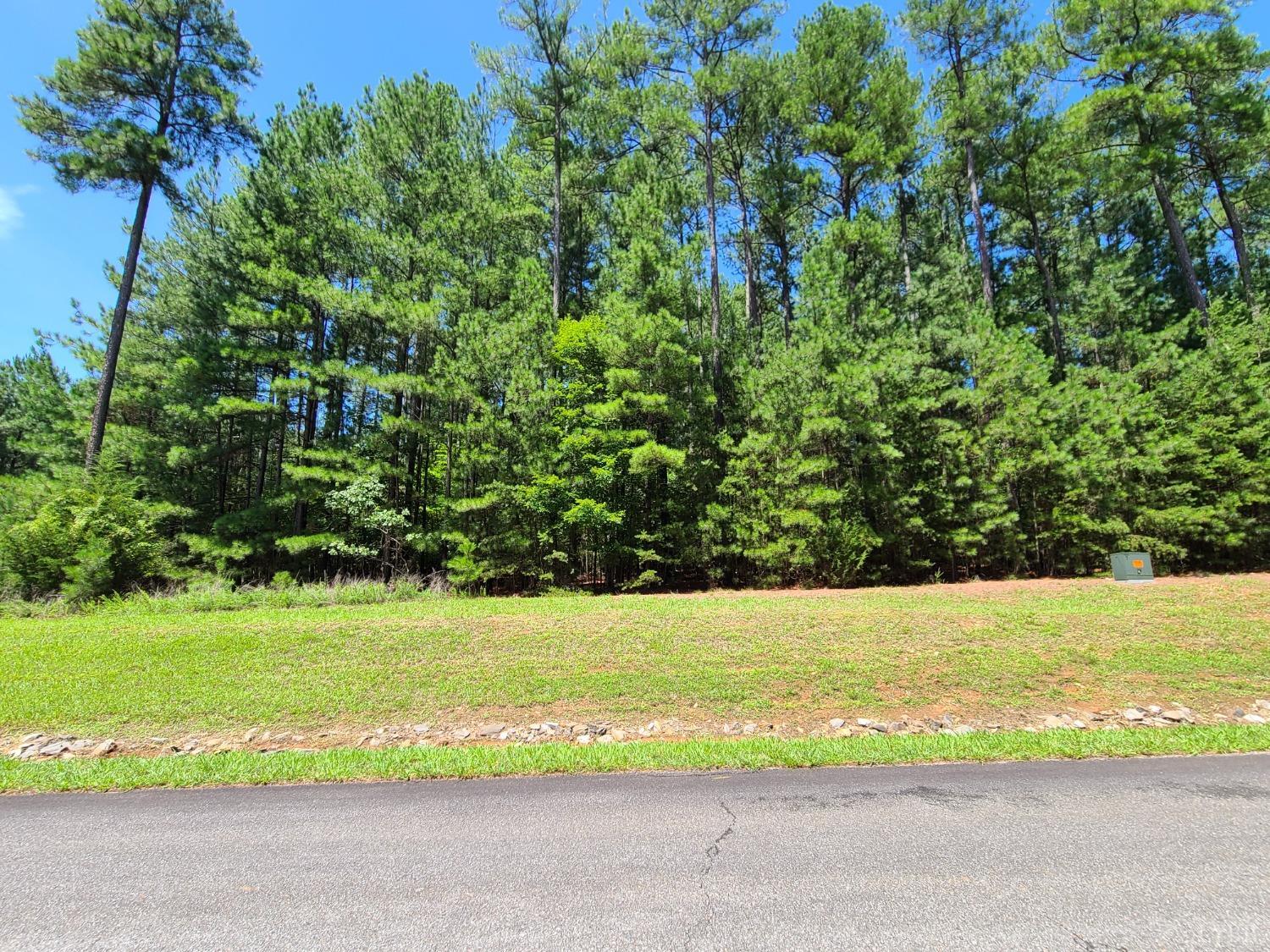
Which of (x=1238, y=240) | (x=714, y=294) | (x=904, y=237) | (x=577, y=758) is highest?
(x=904, y=237)

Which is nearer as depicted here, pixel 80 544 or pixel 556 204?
pixel 80 544

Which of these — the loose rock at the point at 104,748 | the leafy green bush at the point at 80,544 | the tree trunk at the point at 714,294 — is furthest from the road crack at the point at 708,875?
the leafy green bush at the point at 80,544

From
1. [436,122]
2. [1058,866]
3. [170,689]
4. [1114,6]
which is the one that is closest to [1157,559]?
[1058,866]

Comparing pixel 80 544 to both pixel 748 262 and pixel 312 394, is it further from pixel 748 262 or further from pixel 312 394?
pixel 748 262

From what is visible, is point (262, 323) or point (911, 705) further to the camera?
point (262, 323)

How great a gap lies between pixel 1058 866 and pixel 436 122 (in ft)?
85.0

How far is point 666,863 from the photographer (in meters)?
3.14

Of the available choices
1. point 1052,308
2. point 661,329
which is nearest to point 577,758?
point 661,329

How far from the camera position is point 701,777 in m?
4.64

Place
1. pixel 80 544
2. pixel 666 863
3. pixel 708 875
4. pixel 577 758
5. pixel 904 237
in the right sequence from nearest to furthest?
pixel 708 875
pixel 666 863
pixel 577 758
pixel 80 544
pixel 904 237

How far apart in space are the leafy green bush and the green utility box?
75.6 feet

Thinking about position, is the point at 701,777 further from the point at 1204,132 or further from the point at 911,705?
the point at 1204,132

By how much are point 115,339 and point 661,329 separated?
1772 centimetres

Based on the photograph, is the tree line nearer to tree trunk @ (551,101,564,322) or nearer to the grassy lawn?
tree trunk @ (551,101,564,322)
